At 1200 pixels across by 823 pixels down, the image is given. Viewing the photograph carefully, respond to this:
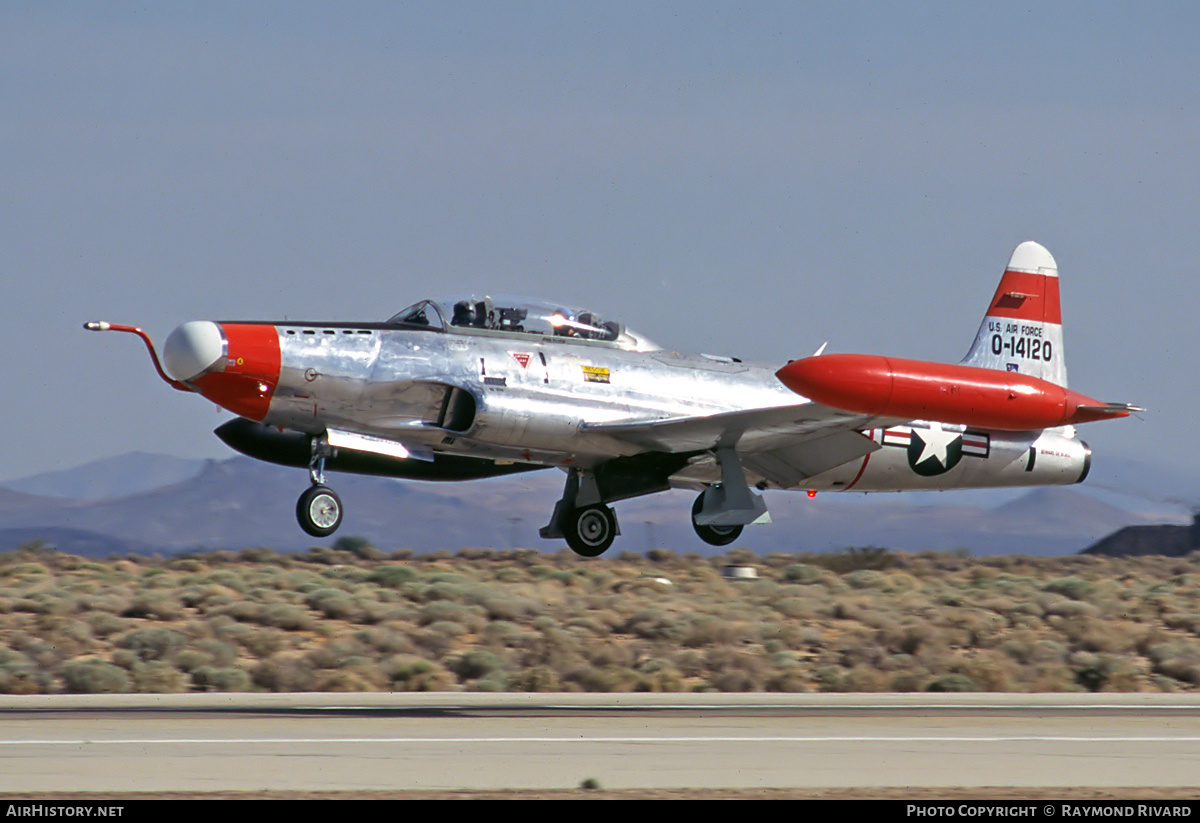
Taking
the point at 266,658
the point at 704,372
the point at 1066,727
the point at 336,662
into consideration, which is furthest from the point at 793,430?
the point at 266,658

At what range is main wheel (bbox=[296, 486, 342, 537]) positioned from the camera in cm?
1959

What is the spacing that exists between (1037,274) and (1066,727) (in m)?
10.1

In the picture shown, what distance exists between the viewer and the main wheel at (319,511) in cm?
1959

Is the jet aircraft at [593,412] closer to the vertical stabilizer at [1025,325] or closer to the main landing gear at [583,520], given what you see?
the main landing gear at [583,520]

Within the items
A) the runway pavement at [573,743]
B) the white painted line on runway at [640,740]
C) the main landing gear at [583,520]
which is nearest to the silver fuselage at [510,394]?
the main landing gear at [583,520]

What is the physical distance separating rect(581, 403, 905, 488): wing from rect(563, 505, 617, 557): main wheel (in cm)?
119

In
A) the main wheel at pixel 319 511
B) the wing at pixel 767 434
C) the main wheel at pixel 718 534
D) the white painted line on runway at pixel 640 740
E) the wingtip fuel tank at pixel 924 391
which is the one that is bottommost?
the white painted line on runway at pixel 640 740

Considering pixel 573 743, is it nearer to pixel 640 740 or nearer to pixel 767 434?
pixel 640 740

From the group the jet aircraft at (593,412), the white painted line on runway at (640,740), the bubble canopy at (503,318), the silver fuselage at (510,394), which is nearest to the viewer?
the white painted line on runway at (640,740)

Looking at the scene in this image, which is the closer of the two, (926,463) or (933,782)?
(933,782)

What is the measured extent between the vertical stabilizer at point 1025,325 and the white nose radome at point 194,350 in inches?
469

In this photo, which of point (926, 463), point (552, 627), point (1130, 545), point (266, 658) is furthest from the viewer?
point (1130, 545)

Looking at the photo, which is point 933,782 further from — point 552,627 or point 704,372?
A: point 552,627

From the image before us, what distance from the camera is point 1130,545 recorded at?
70.6 m
